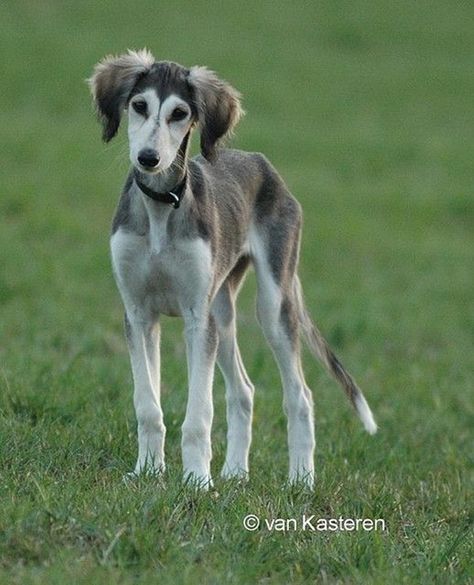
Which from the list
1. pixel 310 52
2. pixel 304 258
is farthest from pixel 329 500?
pixel 310 52

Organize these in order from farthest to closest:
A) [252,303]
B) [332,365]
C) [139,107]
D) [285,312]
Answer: [252,303], [332,365], [285,312], [139,107]

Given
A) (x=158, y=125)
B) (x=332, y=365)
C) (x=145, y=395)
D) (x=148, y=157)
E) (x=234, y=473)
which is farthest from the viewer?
(x=332, y=365)

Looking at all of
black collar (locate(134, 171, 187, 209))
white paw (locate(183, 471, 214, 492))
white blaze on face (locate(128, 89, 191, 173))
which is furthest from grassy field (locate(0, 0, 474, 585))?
white blaze on face (locate(128, 89, 191, 173))

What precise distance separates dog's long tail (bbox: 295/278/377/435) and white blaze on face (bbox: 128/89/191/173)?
2.15m

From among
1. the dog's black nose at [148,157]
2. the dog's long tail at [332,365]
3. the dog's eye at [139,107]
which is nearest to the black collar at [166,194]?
the dog's eye at [139,107]

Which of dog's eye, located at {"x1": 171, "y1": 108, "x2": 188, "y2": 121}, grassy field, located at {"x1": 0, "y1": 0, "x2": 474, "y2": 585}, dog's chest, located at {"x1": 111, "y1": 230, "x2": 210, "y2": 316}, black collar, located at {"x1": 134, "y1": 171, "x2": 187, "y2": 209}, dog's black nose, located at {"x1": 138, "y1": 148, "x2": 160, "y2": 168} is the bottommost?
grassy field, located at {"x1": 0, "y1": 0, "x2": 474, "y2": 585}

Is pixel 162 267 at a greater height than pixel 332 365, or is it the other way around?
pixel 162 267

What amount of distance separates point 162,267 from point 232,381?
155cm

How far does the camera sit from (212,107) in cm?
726

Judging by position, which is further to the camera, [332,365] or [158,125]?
[332,365]

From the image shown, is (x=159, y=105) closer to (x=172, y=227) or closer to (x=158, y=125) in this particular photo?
(x=158, y=125)

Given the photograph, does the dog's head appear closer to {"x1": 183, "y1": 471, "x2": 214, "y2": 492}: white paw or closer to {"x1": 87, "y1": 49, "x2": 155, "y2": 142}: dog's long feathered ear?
{"x1": 87, "y1": 49, "x2": 155, "y2": 142}: dog's long feathered ear

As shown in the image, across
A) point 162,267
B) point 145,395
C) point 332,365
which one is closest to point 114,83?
point 162,267

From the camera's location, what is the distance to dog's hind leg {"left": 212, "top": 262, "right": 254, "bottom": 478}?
835cm
